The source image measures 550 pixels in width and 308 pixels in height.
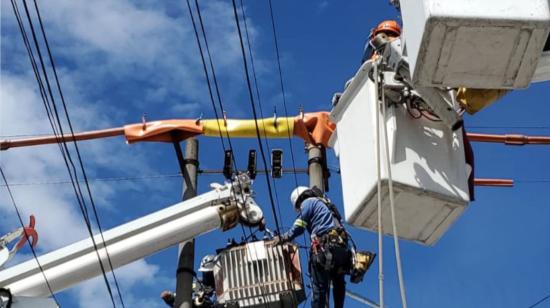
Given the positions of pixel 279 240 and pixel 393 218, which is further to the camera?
pixel 279 240

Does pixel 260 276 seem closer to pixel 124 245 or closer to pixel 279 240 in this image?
pixel 279 240

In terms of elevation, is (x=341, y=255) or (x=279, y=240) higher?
(x=279, y=240)

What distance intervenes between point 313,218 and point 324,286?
543 mm

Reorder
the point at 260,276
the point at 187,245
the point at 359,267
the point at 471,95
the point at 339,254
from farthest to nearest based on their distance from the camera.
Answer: the point at 187,245 < the point at 260,276 < the point at 359,267 < the point at 339,254 < the point at 471,95

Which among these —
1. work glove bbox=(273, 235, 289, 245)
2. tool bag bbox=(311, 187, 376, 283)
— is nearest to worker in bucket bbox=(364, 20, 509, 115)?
tool bag bbox=(311, 187, 376, 283)

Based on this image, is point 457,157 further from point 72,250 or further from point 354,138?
point 72,250

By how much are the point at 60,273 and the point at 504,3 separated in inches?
172

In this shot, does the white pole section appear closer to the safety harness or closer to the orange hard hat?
the safety harness

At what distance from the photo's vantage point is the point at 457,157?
5262mm

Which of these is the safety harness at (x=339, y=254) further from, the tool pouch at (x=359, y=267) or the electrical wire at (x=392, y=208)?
the electrical wire at (x=392, y=208)

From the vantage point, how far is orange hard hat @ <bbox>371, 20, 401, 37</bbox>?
5844mm

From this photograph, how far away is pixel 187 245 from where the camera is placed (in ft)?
24.9

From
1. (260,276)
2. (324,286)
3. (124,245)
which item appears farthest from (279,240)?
(124,245)

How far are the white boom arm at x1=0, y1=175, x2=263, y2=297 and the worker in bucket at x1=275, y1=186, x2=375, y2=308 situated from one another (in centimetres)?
80
